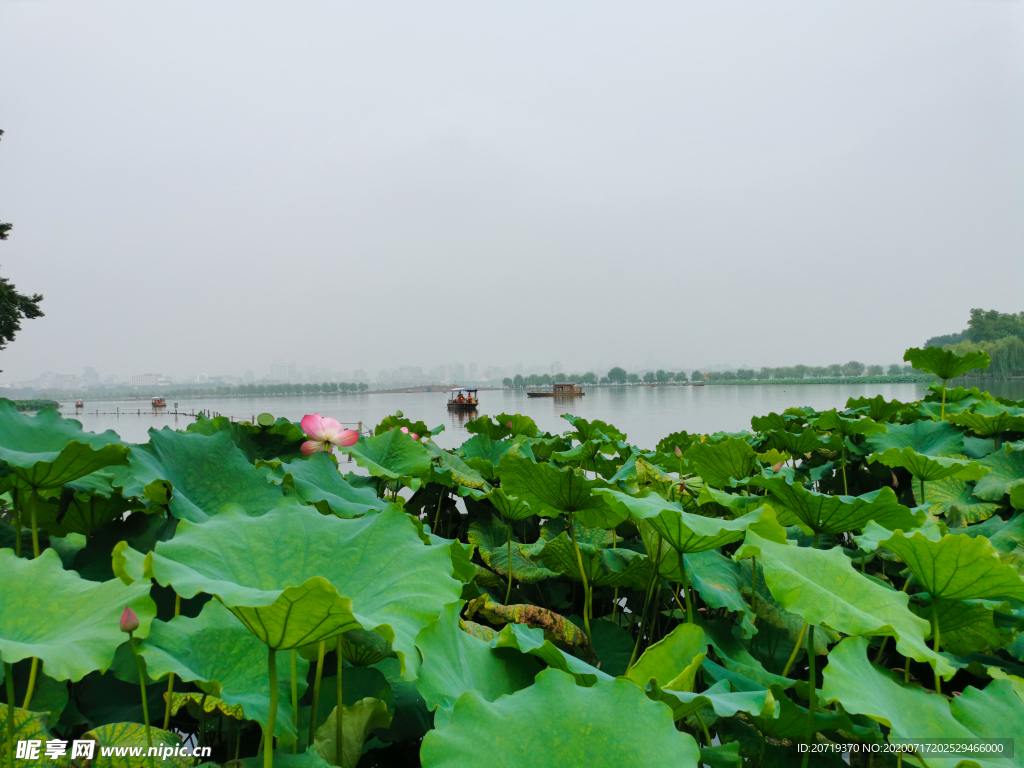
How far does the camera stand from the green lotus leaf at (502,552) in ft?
3.94

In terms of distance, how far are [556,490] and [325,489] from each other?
503 mm

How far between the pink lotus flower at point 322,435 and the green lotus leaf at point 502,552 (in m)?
0.45

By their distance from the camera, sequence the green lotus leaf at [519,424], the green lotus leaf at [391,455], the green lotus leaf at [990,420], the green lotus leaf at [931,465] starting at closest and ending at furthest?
1. the green lotus leaf at [931,465]
2. the green lotus leaf at [391,455]
3. the green lotus leaf at [990,420]
4. the green lotus leaf at [519,424]

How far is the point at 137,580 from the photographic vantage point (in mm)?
536

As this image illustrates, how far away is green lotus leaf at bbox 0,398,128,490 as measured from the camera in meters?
0.76

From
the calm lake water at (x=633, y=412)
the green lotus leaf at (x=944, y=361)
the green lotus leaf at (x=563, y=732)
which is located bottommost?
the calm lake water at (x=633, y=412)

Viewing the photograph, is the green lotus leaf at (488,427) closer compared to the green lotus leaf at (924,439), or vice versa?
the green lotus leaf at (924,439)

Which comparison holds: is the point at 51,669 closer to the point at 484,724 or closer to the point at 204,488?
the point at 484,724

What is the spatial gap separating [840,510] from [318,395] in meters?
78.5

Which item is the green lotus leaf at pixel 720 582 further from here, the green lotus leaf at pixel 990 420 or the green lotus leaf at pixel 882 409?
the green lotus leaf at pixel 882 409

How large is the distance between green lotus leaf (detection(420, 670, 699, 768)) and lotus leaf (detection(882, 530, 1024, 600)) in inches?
18.6

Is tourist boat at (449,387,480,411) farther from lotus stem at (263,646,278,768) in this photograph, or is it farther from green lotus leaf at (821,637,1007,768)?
lotus stem at (263,646,278,768)

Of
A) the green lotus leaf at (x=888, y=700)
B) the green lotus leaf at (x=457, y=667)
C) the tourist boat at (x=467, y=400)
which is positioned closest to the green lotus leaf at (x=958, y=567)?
the green lotus leaf at (x=888, y=700)

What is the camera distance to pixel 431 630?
1.90 feet
